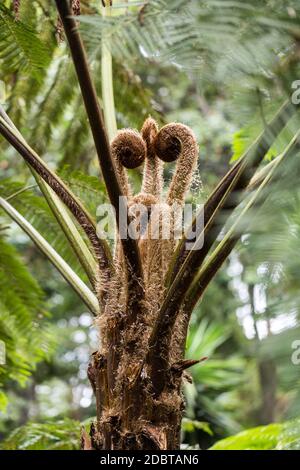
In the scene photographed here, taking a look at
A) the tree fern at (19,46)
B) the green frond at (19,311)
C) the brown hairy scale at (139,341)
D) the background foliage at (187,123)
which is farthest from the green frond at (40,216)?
the brown hairy scale at (139,341)

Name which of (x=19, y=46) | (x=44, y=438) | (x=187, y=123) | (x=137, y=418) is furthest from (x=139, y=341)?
(x=187, y=123)

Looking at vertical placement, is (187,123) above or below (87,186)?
above

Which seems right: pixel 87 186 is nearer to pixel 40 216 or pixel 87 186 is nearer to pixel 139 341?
pixel 40 216

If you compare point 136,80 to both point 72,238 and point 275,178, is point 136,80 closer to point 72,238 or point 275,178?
point 72,238

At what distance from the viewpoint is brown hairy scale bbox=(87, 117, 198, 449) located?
1.29 meters

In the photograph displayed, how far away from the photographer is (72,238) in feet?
4.92

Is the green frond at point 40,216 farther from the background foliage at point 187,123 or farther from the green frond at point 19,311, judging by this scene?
the green frond at point 19,311

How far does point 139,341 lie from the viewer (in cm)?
133

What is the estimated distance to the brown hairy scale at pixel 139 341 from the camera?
50.8 inches

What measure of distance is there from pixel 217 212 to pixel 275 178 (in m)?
0.19

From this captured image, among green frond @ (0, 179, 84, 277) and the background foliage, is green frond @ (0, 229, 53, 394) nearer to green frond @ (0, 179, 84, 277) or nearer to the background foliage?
the background foliage

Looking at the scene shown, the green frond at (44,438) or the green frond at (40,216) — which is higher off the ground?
the green frond at (40,216)

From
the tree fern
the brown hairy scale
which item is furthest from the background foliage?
the brown hairy scale

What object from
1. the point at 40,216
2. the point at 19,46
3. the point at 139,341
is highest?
the point at 19,46
